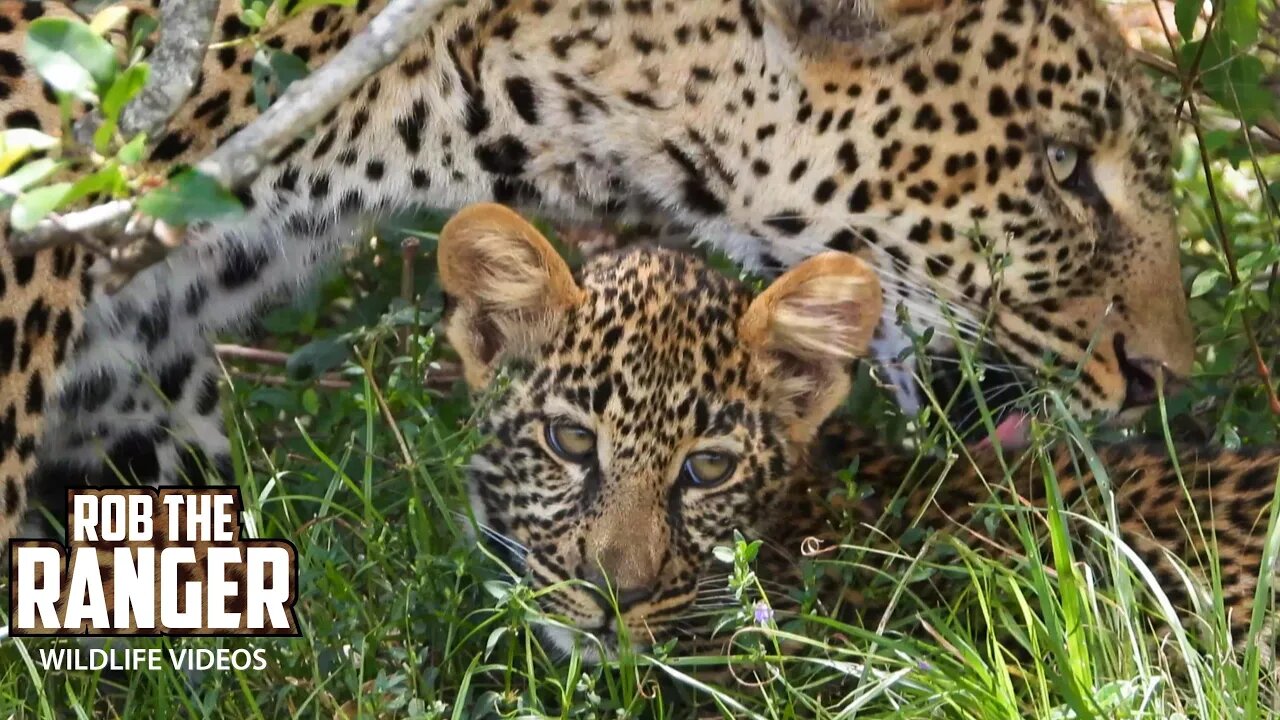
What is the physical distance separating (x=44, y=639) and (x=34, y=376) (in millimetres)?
598

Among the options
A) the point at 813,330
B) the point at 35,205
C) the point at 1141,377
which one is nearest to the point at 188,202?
the point at 35,205

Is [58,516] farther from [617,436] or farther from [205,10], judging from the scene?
[205,10]

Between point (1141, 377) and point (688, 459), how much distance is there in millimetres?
1174

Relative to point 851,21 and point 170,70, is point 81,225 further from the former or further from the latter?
point 851,21

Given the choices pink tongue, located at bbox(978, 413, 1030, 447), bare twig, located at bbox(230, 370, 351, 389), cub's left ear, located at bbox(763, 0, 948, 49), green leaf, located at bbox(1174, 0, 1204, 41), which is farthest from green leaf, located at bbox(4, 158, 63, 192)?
green leaf, located at bbox(1174, 0, 1204, 41)

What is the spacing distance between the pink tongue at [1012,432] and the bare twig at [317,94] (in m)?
1.81

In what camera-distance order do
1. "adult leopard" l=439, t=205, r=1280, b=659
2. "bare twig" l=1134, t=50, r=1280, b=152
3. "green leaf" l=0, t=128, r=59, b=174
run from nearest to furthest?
"green leaf" l=0, t=128, r=59, b=174, "adult leopard" l=439, t=205, r=1280, b=659, "bare twig" l=1134, t=50, r=1280, b=152

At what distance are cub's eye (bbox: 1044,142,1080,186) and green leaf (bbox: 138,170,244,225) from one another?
2208mm

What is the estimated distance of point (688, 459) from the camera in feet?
13.9

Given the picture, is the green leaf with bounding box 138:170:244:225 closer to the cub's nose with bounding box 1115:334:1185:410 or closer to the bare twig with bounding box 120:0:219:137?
the bare twig with bounding box 120:0:219:137

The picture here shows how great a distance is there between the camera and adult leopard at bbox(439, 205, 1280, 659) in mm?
4137

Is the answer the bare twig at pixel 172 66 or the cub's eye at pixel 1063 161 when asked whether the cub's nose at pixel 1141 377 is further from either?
the bare twig at pixel 172 66

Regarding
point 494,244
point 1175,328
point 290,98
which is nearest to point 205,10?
point 290,98

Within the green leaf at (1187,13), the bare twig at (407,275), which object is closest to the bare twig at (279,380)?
the bare twig at (407,275)
